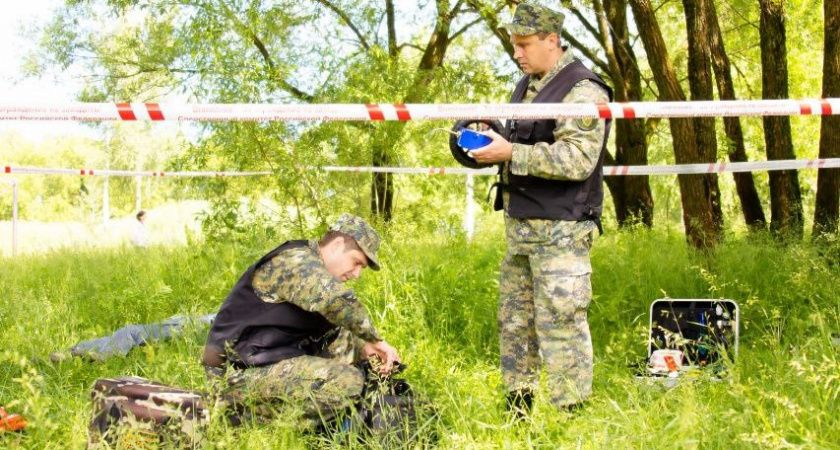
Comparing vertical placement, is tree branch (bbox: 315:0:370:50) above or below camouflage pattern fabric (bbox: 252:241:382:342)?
above

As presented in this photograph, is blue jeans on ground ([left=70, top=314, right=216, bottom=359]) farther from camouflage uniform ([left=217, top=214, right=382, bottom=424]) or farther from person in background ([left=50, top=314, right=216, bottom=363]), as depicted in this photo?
→ camouflage uniform ([left=217, top=214, right=382, bottom=424])

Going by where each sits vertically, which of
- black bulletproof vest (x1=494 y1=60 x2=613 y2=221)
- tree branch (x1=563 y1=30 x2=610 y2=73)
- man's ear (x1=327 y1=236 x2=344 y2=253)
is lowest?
man's ear (x1=327 y1=236 x2=344 y2=253)

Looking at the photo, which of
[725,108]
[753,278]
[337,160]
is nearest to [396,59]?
[337,160]

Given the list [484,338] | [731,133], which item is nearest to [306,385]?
[484,338]

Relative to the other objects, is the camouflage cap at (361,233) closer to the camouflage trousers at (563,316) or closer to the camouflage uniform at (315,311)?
the camouflage uniform at (315,311)

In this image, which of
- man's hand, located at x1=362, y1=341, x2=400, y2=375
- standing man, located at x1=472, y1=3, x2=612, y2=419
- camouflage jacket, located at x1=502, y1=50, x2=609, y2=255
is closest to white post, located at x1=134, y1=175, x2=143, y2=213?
man's hand, located at x1=362, y1=341, x2=400, y2=375

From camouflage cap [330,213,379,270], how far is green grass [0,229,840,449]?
71 cm

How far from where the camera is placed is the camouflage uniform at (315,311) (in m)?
3.50

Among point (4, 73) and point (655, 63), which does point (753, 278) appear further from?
point (4, 73)

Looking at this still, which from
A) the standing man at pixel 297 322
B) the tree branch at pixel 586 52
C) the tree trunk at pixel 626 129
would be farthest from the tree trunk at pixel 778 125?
the standing man at pixel 297 322

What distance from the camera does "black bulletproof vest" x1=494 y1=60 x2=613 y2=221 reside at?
3.74 meters

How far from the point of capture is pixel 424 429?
134 inches

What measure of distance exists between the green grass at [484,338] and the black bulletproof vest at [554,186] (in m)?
0.69

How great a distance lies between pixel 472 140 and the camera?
377 centimetres
